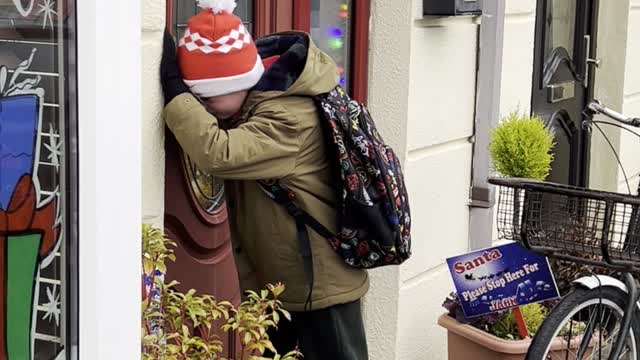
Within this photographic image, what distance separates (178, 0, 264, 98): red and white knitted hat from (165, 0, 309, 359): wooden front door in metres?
0.21

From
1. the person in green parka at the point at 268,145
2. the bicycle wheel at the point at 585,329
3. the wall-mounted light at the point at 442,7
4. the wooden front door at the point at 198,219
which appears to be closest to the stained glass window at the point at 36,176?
the person in green parka at the point at 268,145

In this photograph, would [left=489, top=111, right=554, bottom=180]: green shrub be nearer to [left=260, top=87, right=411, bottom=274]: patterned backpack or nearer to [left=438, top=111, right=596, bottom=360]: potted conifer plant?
[left=438, top=111, right=596, bottom=360]: potted conifer plant

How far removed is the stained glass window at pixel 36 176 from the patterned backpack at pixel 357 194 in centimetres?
121

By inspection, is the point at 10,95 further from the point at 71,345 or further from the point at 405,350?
the point at 405,350

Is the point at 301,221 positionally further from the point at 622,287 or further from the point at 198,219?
the point at 622,287

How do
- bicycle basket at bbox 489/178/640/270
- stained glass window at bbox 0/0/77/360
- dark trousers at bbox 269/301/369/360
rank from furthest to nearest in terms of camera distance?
1. bicycle basket at bbox 489/178/640/270
2. dark trousers at bbox 269/301/369/360
3. stained glass window at bbox 0/0/77/360

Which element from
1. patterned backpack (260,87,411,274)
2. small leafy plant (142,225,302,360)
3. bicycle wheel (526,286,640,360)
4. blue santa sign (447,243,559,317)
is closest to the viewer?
small leafy plant (142,225,302,360)

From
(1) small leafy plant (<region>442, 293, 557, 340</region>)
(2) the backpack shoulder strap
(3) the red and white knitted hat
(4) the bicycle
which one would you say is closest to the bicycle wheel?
(4) the bicycle

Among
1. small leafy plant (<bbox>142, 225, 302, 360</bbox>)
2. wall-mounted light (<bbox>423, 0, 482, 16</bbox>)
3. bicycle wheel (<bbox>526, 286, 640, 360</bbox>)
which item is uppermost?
wall-mounted light (<bbox>423, 0, 482, 16</bbox>)

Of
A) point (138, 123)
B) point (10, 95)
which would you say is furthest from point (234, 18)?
point (10, 95)

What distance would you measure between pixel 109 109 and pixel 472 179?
320 cm

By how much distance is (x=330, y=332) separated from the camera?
11.1 ft

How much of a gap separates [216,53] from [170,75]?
14 centimetres

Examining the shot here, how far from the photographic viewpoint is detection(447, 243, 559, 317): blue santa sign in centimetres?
418
